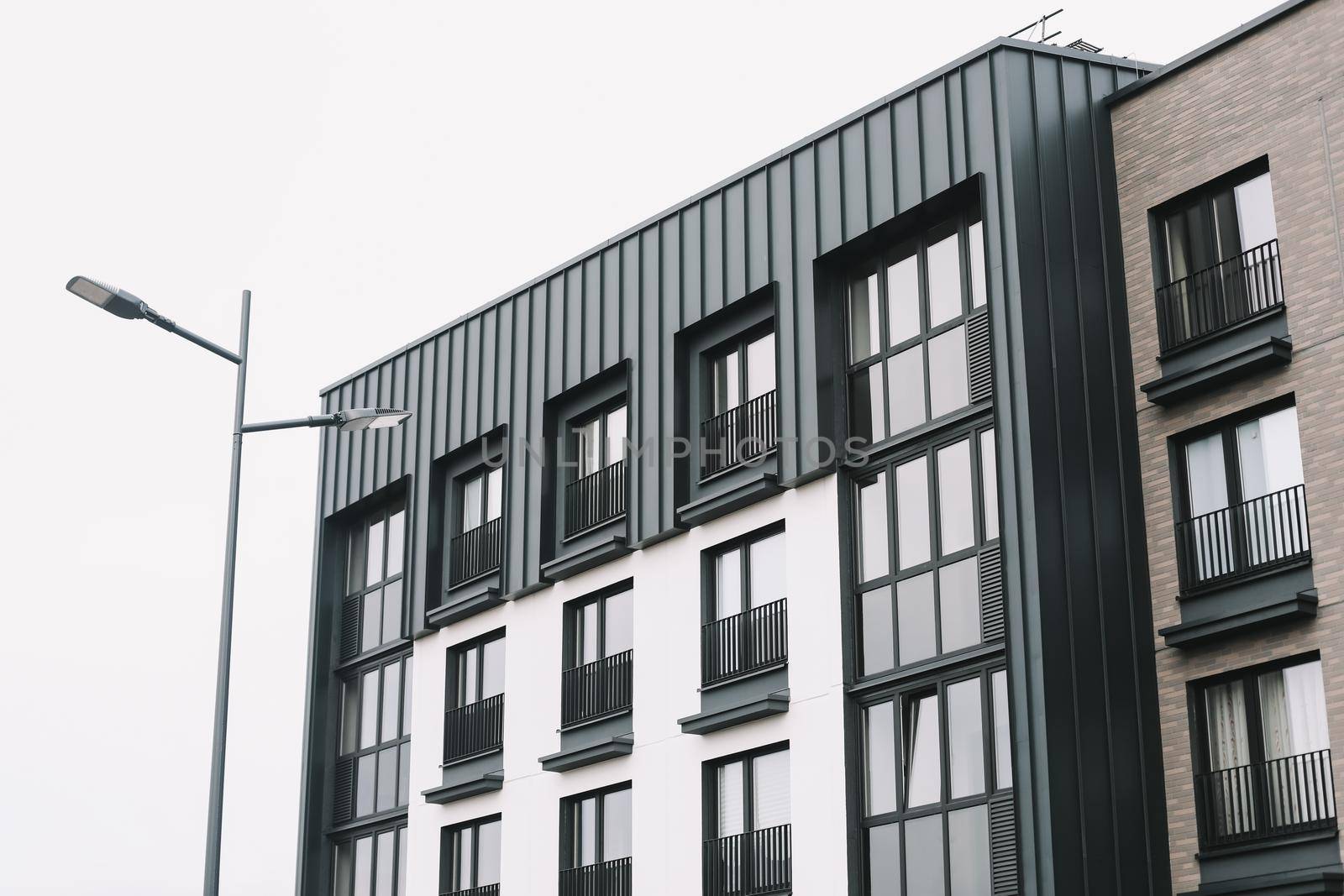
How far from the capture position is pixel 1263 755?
23.8 meters

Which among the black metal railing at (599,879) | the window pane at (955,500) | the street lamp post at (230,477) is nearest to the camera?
the street lamp post at (230,477)

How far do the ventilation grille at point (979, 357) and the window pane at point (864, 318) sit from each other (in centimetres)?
210

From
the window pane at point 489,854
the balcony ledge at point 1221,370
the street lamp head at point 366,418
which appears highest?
the balcony ledge at point 1221,370

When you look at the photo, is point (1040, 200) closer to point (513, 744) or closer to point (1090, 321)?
point (1090, 321)

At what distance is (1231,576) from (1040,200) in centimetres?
583

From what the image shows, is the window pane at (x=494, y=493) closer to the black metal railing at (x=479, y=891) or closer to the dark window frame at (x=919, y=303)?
the black metal railing at (x=479, y=891)

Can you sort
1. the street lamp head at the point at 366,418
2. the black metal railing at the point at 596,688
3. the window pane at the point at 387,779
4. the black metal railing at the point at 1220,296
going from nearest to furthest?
the street lamp head at the point at 366,418
the black metal railing at the point at 1220,296
the black metal railing at the point at 596,688
the window pane at the point at 387,779

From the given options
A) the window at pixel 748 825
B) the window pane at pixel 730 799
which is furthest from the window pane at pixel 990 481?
the window pane at pixel 730 799

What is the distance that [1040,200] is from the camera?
2641 cm

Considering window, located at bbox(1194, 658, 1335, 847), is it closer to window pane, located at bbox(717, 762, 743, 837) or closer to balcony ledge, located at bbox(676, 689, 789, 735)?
balcony ledge, located at bbox(676, 689, 789, 735)

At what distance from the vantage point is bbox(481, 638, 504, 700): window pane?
3450cm

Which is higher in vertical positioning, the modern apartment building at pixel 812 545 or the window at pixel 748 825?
the modern apartment building at pixel 812 545

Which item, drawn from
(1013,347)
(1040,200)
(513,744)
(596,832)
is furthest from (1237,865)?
(513,744)

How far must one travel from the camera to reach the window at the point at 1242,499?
24.2 m
